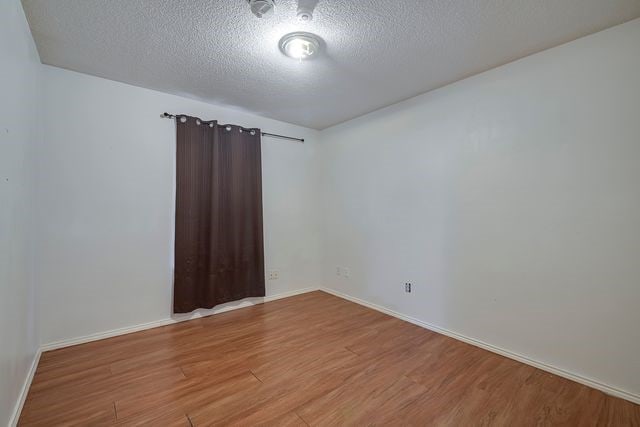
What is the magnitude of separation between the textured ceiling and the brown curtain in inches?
22.8

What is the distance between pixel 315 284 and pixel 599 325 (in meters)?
2.95

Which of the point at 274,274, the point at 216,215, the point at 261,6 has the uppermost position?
the point at 261,6

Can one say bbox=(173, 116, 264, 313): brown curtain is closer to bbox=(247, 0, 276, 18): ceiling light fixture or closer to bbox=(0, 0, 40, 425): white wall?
bbox=(0, 0, 40, 425): white wall

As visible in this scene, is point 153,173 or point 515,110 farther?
point 153,173

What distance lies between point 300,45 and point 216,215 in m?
1.90

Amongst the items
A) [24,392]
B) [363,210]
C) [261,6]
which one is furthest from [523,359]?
[24,392]

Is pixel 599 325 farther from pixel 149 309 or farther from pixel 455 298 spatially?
pixel 149 309

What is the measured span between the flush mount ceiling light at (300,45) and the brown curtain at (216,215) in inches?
54.8

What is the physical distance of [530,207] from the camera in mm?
2062

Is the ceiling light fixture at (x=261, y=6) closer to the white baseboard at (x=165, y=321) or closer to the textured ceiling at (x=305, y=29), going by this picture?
the textured ceiling at (x=305, y=29)

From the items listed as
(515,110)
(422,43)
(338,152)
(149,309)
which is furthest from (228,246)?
(515,110)

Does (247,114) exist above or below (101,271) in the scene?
above

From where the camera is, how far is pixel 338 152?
3756mm

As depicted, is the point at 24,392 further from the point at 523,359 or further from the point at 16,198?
the point at 523,359
